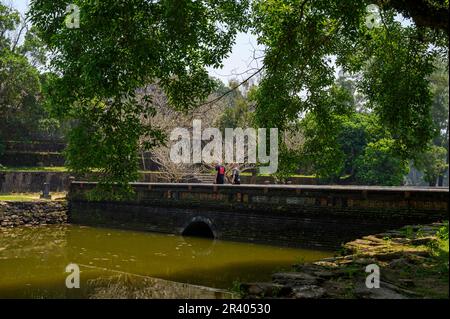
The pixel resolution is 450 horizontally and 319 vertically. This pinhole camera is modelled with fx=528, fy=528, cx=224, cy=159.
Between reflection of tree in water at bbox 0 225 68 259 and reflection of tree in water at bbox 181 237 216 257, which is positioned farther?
reflection of tree in water at bbox 181 237 216 257

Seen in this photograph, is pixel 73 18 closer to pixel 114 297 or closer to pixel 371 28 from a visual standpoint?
pixel 114 297

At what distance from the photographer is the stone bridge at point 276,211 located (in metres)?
16.4

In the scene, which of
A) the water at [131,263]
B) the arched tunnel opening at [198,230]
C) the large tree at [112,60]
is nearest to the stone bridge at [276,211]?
the arched tunnel opening at [198,230]

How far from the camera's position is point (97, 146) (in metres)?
10.2

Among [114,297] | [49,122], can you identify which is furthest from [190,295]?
[49,122]

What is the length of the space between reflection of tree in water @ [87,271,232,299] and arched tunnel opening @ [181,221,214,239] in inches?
364

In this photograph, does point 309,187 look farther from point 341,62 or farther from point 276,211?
point 341,62

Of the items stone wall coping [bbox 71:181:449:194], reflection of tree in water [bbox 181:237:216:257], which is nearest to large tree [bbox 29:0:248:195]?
reflection of tree in water [bbox 181:237:216:257]

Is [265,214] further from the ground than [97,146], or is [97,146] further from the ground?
[97,146]

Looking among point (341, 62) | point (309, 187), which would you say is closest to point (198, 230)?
point (309, 187)

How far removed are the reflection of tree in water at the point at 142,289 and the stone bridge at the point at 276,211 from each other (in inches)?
192

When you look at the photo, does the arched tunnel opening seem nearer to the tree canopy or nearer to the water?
the water

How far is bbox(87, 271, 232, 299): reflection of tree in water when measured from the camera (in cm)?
1085

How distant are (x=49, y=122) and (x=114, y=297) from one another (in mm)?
31890
